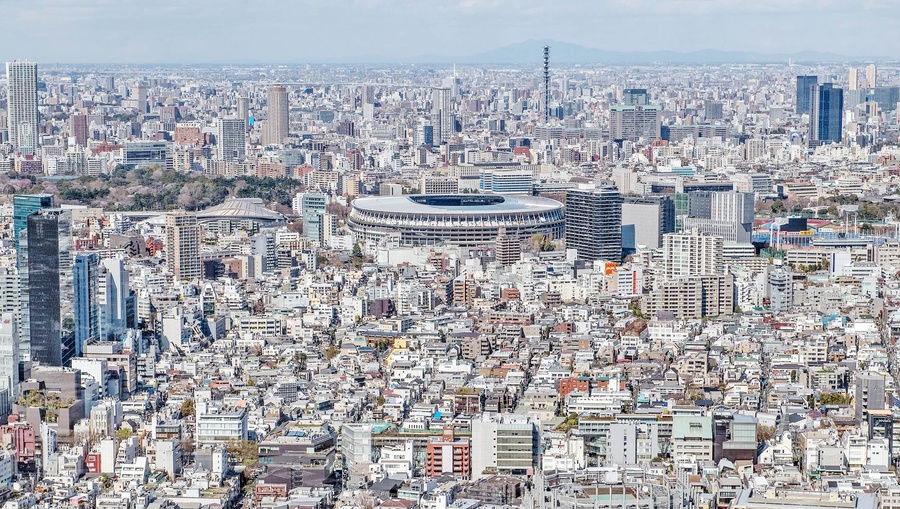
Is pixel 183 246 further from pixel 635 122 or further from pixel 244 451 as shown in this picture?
pixel 635 122

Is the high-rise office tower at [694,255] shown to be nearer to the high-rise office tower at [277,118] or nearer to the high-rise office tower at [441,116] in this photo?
the high-rise office tower at [441,116]

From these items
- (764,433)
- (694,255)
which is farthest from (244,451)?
(694,255)

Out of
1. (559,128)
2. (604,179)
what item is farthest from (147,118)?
(604,179)

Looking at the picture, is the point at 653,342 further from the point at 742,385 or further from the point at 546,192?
the point at 546,192

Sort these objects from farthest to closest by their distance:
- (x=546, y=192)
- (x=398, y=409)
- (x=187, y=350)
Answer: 1. (x=546, y=192)
2. (x=187, y=350)
3. (x=398, y=409)

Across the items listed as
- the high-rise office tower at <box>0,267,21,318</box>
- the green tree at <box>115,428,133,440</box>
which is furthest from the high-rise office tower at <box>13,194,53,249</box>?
the green tree at <box>115,428,133,440</box>

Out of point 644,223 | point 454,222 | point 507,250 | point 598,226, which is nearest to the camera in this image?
point 598,226
